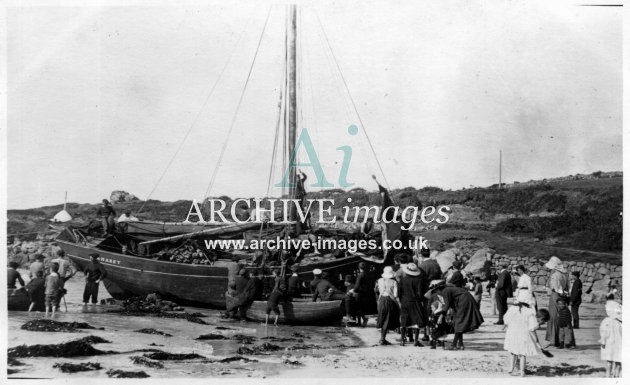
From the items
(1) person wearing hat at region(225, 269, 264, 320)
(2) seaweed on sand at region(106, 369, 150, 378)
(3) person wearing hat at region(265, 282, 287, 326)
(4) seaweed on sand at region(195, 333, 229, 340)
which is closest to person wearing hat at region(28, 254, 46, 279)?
(2) seaweed on sand at region(106, 369, 150, 378)

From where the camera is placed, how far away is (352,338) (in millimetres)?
12695

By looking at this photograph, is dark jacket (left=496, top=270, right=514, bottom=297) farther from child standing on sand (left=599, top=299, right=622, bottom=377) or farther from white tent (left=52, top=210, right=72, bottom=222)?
white tent (left=52, top=210, right=72, bottom=222)

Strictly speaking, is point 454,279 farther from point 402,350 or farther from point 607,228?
point 607,228

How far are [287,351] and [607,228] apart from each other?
791 centimetres

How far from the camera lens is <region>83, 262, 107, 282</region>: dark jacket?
592 inches

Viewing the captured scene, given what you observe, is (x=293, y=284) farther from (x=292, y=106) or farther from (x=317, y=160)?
(x=292, y=106)

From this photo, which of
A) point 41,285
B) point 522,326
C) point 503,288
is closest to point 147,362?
point 41,285

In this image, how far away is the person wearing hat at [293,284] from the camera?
554 inches

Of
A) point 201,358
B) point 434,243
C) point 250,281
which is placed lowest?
point 201,358

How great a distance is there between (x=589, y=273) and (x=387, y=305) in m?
6.01

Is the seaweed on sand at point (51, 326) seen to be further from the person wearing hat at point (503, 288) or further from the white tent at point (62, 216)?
the person wearing hat at point (503, 288)

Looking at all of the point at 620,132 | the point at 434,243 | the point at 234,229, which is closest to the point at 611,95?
the point at 620,132

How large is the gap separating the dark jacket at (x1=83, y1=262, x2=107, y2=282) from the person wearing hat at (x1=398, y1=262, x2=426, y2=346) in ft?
24.0

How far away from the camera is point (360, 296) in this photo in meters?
13.5
